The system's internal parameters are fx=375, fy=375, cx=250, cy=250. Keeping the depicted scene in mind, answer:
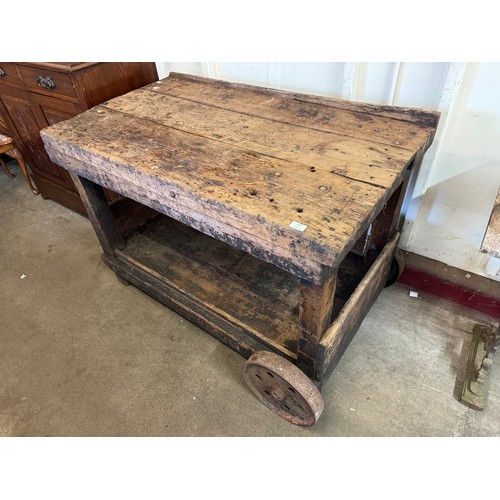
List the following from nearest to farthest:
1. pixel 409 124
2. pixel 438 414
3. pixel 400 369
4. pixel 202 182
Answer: pixel 202 182
pixel 409 124
pixel 438 414
pixel 400 369

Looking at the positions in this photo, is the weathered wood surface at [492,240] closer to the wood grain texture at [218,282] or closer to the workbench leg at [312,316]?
the workbench leg at [312,316]

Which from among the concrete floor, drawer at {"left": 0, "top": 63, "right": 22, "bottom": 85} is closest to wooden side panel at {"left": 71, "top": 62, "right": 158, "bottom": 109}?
drawer at {"left": 0, "top": 63, "right": 22, "bottom": 85}

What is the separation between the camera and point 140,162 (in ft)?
4.03

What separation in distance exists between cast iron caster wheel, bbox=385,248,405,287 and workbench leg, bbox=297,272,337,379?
2.39 feet

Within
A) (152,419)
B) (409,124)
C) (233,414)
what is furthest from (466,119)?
(152,419)

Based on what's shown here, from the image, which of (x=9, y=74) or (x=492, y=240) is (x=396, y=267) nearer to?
(x=492, y=240)

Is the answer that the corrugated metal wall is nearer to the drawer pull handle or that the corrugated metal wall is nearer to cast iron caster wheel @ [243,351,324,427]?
the drawer pull handle

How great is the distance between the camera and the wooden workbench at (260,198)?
3.35 ft

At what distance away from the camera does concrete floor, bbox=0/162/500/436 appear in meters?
1.45

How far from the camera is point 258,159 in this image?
3.96 feet

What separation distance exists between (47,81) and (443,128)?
1825 mm

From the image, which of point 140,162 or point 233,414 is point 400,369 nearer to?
point 233,414

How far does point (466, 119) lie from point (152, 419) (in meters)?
1.68

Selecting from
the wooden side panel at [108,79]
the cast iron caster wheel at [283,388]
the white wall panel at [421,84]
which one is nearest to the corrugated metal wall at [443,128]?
the white wall panel at [421,84]
